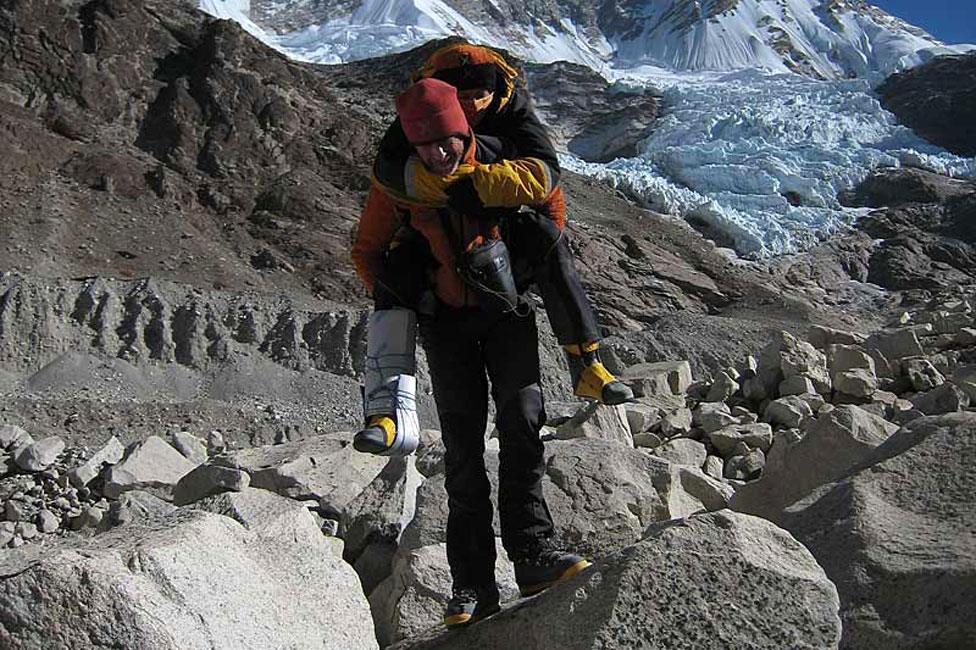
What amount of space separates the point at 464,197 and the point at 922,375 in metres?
6.37

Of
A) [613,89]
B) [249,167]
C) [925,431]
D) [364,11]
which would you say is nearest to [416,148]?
[925,431]

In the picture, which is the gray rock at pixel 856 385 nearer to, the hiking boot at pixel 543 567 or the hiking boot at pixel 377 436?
the hiking boot at pixel 543 567

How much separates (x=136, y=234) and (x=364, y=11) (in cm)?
5290

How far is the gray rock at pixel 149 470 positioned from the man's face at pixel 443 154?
5.11m

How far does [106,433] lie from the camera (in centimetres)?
1410

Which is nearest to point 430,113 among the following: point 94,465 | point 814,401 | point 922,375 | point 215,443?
point 814,401

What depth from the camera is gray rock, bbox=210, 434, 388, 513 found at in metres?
5.67

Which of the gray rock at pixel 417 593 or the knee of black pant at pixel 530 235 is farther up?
the knee of black pant at pixel 530 235

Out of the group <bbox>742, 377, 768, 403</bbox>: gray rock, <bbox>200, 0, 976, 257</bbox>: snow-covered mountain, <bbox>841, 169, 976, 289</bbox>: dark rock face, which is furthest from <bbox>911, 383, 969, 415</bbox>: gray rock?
<bbox>841, 169, 976, 289</bbox>: dark rock face

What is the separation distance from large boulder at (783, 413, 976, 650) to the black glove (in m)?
1.50

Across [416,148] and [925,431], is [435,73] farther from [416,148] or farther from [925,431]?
[925,431]

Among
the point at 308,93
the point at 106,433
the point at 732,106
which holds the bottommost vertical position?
the point at 106,433

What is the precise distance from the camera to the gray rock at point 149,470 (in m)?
7.22

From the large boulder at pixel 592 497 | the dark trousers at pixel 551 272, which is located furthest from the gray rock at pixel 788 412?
the dark trousers at pixel 551 272
